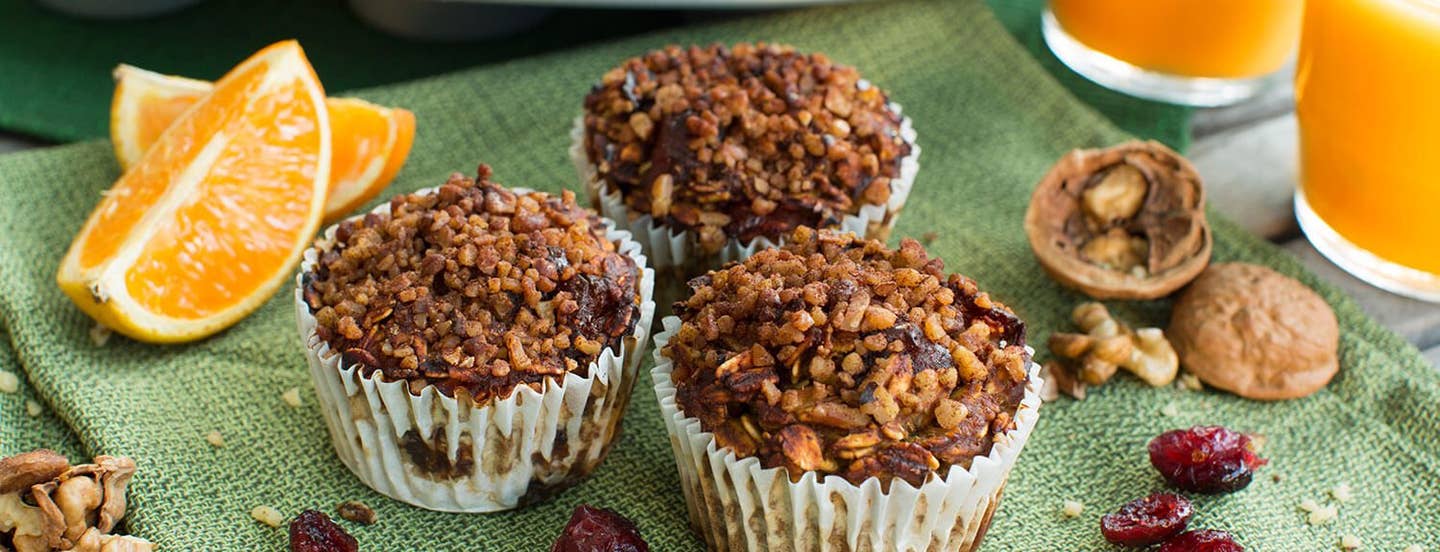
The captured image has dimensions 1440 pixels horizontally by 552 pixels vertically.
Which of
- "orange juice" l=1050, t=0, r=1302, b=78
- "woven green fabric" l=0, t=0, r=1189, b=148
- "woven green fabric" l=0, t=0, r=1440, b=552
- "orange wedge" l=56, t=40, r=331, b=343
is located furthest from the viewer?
"woven green fabric" l=0, t=0, r=1189, b=148

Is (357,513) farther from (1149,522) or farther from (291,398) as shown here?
(1149,522)

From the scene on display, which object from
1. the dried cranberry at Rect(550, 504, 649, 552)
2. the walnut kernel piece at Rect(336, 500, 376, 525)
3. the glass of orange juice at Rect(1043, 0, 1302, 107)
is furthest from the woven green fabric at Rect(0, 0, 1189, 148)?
the dried cranberry at Rect(550, 504, 649, 552)

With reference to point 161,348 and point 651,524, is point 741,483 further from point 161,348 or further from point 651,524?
point 161,348

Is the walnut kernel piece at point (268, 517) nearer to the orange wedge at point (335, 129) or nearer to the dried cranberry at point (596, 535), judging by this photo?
the dried cranberry at point (596, 535)

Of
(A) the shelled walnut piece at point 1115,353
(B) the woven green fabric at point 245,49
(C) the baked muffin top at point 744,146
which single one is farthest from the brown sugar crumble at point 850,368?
(B) the woven green fabric at point 245,49

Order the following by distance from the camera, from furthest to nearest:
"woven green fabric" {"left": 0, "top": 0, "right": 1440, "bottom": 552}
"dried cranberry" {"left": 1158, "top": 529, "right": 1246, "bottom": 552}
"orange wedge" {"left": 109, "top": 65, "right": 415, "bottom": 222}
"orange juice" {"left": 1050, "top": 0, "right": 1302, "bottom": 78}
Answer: "orange juice" {"left": 1050, "top": 0, "right": 1302, "bottom": 78} < "orange wedge" {"left": 109, "top": 65, "right": 415, "bottom": 222} < "woven green fabric" {"left": 0, "top": 0, "right": 1440, "bottom": 552} < "dried cranberry" {"left": 1158, "top": 529, "right": 1246, "bottom": 552}

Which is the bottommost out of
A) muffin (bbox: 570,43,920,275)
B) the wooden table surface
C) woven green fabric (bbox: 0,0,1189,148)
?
the wooden table surface

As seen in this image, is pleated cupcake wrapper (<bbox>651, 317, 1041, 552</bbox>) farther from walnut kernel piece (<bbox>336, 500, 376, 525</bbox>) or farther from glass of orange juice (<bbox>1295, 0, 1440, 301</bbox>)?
glass of orange juice (<bbox>1295, 0, 1440, 301</bbox>)
